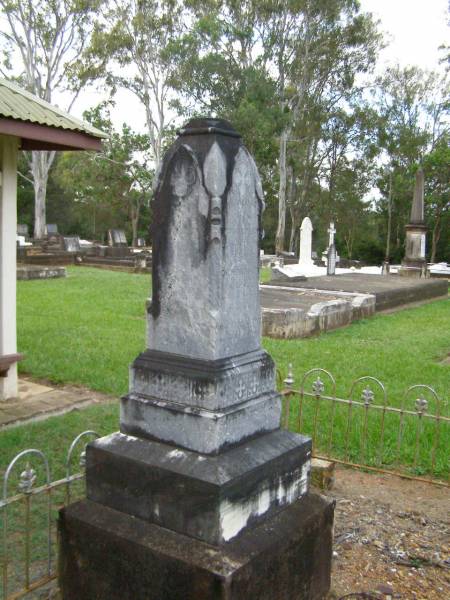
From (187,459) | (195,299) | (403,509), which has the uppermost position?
Answer: (195,299)

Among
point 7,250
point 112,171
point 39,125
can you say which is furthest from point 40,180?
point 39,125

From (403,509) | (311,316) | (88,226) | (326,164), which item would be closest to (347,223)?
(326,164)

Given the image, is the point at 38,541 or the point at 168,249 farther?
the point at 38,541

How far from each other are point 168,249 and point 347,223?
138 feet

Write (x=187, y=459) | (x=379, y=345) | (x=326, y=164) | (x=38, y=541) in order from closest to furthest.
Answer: (x=187, y=459) < (x=38, y=541) < (x=379, y=345) < (x=326, y=164)

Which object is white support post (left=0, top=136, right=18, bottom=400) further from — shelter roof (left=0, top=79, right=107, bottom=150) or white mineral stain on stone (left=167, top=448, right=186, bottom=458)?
white mineral stain on stone (left=167, top=448, right=186, bottom=458)

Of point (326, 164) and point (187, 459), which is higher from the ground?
point (326, 164)

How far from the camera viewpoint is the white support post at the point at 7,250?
5.95 meters

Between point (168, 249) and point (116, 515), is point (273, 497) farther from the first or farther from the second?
point (168, 249)

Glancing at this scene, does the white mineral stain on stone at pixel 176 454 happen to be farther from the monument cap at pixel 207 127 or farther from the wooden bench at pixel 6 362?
the wooden bench at pixel 6 362

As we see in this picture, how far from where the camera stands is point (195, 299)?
8.88 feet

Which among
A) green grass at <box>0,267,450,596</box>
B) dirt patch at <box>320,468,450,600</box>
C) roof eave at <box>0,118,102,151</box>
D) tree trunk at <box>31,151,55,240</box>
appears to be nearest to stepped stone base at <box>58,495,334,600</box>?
dirt patch at <box>320,468,450,600</box>

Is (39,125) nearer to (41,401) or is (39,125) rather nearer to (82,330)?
(41,401)

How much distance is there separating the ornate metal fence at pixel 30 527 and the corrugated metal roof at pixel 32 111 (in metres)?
3.20
